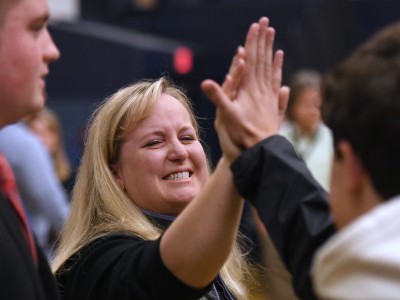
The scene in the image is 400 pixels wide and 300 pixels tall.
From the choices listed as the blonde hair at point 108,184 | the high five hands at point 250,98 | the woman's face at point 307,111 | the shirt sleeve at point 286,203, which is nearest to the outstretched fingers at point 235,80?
the high five hands at point 250,98

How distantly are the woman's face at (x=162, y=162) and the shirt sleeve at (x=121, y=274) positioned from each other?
32cm

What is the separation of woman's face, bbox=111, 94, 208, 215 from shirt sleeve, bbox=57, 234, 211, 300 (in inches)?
12.4

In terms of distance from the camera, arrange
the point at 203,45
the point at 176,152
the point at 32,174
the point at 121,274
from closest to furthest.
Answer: the point at 121,274 < the point at 176,152 < the point at 32,174 < the point at 203,45

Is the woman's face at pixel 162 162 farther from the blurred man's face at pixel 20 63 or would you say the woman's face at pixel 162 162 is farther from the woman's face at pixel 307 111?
the woman's face at pixel 307 111

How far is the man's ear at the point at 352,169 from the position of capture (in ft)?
5.52

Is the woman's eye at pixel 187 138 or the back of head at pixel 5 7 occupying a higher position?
the back of head at pixel 5 7

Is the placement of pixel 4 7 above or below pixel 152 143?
above

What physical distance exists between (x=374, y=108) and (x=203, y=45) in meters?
10.5

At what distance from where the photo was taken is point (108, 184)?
306 centimetres

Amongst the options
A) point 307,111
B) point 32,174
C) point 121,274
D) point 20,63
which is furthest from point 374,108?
point 307,111

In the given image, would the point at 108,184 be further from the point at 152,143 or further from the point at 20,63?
the point at 20,63

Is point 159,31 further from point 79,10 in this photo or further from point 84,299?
point 84,299

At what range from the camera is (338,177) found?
5.77ft

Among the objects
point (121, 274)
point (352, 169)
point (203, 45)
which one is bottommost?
point (203, 45)
